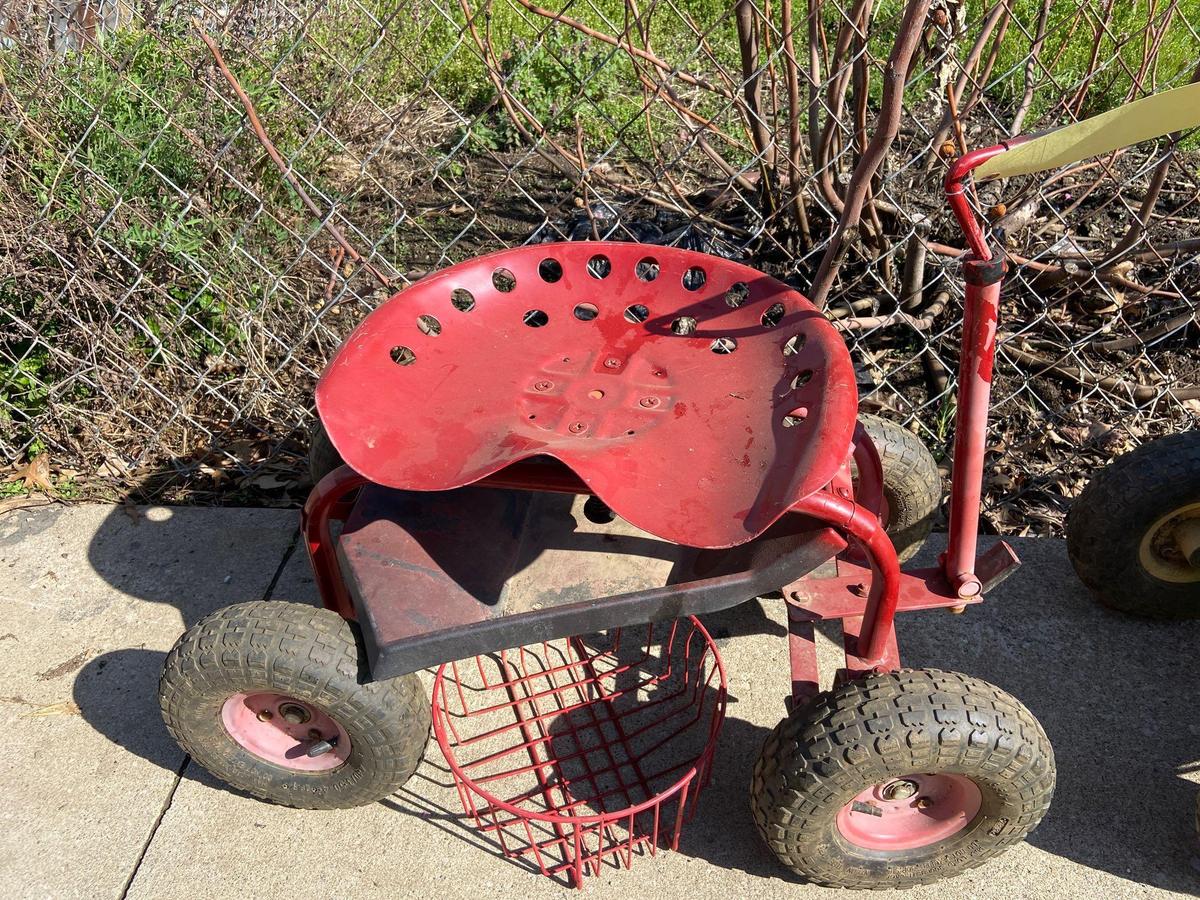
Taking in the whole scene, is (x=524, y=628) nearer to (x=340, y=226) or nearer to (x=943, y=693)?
(x=943, y=693)

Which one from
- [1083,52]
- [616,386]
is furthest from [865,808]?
[1083,52]

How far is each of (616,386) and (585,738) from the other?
93 centimetres

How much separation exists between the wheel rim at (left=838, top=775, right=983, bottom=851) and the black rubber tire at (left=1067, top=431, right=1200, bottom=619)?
0.83 metres

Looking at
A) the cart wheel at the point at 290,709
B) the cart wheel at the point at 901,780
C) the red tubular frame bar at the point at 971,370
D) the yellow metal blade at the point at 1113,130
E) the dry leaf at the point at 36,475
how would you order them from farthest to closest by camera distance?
the dry leaf at the point at 36,475 → the cart wheel at the point at 290,709 → the cart wheel at the point at 901,780 → the red tubular frame bar at the point at 971,370 → the yellow metal blade at the point at 1113,130

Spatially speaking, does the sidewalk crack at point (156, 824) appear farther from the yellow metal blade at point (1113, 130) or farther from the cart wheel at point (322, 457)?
the yellow metal blade at point (1113, 130)

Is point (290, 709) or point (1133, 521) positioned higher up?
point (1133, 521)

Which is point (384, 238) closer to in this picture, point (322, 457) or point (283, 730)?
point (322, 457)

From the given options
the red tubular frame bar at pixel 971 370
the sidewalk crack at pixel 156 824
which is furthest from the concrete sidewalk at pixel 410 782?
the red tubular frame bar at pixel 971 370

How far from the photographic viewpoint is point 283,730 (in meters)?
2.22

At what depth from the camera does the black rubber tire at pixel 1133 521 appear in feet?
7.91

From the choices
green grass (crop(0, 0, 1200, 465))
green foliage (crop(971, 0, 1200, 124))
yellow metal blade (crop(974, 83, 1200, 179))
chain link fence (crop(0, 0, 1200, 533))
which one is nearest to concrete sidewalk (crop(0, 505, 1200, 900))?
chain link fence (crop(0, 0, 1200, 533))

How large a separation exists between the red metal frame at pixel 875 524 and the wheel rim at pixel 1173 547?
55 cm

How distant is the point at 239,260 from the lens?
3.13 metres

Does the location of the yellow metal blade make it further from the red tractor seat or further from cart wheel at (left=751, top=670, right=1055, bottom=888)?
cart wheel at (left=751, top=670, right=1055, bottom=888)
